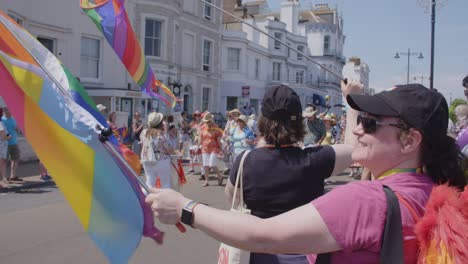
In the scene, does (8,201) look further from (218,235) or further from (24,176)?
(218,235)

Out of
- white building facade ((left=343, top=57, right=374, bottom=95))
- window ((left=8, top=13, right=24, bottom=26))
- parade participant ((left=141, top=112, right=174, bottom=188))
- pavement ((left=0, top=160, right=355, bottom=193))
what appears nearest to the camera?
white building facade ((left=343, top=57, right=374, bottom=95))

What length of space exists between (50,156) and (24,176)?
33.8 ft

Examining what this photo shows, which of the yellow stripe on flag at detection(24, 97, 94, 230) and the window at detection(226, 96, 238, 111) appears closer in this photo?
the yellow stripe on flag at detection(24, 97, 94, 230)

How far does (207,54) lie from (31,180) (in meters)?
20.8

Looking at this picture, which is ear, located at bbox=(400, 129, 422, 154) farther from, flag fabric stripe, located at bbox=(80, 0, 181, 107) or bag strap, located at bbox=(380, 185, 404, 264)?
flag fabric stripe, located at bbox=(80, 0, 181, 107)

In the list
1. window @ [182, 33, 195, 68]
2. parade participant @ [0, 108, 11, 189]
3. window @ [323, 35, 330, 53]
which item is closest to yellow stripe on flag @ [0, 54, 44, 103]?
parade participant @ [0, 108, 11, 189]

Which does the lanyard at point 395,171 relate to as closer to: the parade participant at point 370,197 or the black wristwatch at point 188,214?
the parade participant at point 370,197

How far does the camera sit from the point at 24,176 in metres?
11.6

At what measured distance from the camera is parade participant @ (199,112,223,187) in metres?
11.3

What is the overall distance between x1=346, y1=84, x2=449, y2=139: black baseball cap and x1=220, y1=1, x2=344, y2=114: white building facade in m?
23.3

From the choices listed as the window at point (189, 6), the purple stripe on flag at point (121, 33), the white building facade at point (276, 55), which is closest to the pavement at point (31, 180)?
the purple stripe on flag at point (121, 33)

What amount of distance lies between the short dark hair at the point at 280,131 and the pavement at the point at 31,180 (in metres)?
7.82

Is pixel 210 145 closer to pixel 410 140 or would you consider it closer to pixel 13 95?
pixel 13 95

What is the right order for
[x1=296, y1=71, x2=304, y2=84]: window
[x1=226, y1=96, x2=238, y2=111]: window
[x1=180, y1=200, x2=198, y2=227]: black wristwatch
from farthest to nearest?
1. [x1=296, y1=71, x2=304, y2=84]: window
2. [x1=226, y1=96, x2=238, y2=111]: window
3. [x1=180, y1=200, x2=198, y2=227]: black wristwatch
